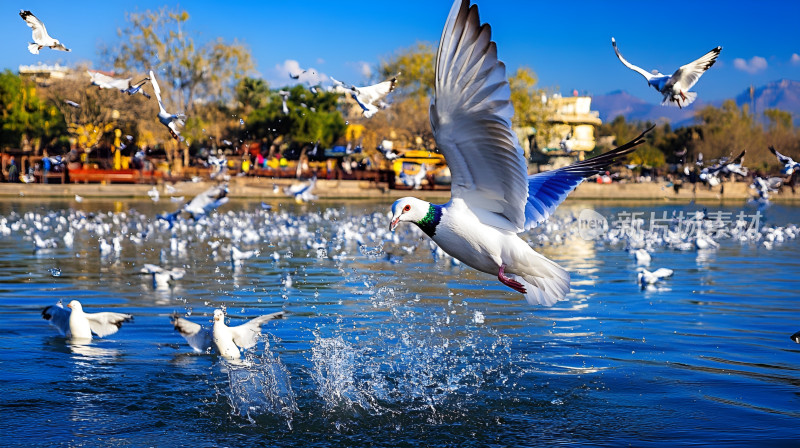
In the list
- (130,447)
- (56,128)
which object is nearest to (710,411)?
(130,447)

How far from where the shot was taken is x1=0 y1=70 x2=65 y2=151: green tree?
187ft

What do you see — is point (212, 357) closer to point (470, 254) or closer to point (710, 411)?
point (470, 254)

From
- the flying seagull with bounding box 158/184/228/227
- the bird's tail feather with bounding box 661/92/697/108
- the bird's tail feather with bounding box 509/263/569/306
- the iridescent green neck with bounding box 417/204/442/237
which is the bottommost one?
the bird's tail feather with bounding box 509/263/569/306

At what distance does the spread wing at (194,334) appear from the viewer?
8.56m

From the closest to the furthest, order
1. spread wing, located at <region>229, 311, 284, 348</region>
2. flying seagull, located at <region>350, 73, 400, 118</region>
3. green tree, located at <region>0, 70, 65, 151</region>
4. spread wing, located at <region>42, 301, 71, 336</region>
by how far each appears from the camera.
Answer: spread wing, located at <region>229, 311, 284, 348</region>
spread wing, located at <region>42, 301, 71, 336</region>
flying seagull, located at <region>350, 73, 400, 118</region>
green tree, located at <region>0, 70, 65, 151</region>

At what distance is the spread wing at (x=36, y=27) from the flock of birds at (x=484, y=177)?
13.9 feet

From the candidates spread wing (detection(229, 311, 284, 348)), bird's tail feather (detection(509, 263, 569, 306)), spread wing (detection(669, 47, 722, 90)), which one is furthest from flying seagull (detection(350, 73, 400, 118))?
bird's tail feather (detection(509, 263, 569, 306))

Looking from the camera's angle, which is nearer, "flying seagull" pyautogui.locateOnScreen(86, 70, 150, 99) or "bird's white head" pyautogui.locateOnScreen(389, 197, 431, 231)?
"bird's white head" pyautogui.locateOnScreen(389, 197, 431, 231)

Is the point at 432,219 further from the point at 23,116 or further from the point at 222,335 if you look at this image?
the point at 23,116

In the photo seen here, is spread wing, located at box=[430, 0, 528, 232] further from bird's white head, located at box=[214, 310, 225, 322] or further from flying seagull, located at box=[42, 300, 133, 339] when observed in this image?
flying seagull, located at box=[42, 300, 133, 339]

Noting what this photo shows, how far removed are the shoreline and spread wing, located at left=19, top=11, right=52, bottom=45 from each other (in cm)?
3344

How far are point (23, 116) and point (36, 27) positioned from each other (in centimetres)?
5091

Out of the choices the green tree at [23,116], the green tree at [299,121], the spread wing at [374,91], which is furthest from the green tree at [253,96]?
the spread wing at [374,91]

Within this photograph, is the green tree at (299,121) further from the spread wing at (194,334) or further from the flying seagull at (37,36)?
the spread wing at (194,334)
